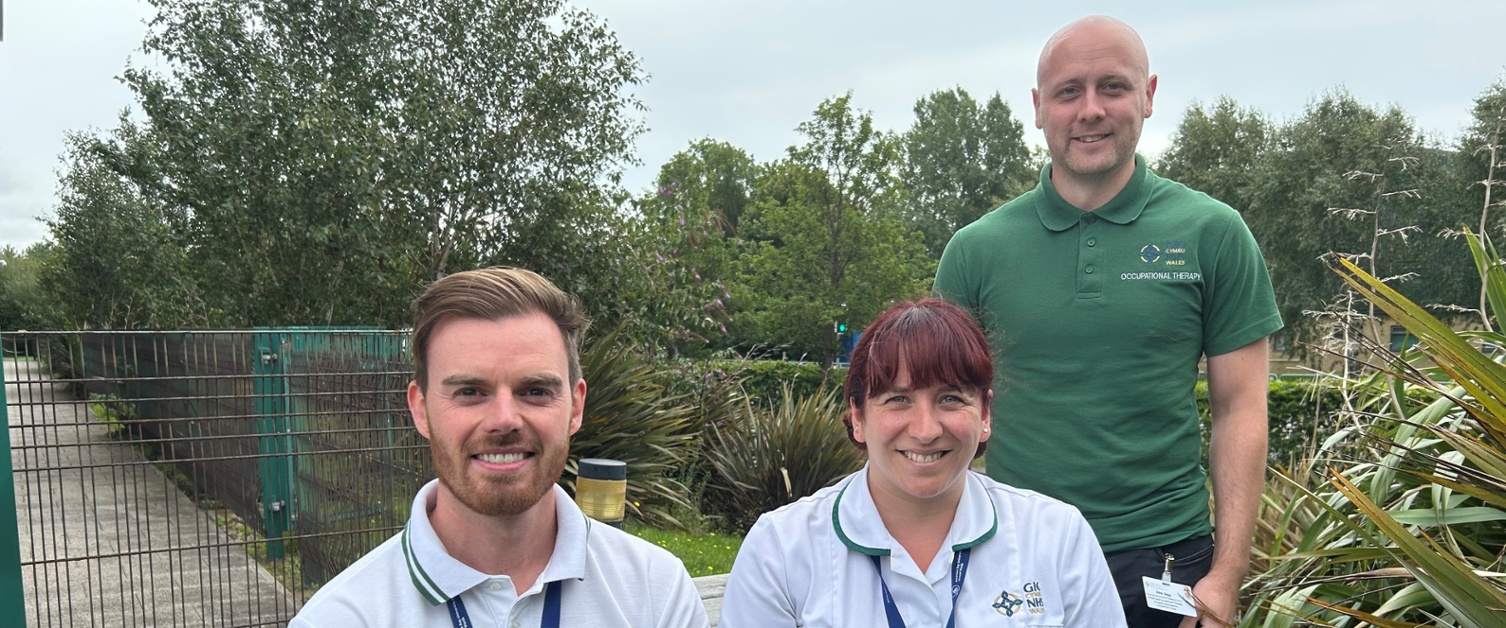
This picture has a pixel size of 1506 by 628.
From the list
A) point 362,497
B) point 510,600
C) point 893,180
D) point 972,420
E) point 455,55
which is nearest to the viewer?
point 510,600

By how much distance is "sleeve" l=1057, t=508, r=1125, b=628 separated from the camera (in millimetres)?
2086

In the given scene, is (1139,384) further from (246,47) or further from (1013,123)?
(1013,123)

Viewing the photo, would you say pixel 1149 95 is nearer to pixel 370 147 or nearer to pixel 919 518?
pixel 919 518

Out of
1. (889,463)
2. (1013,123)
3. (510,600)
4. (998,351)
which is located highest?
(1013,123)

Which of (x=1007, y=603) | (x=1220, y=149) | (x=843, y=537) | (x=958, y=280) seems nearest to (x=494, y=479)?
(x=843, y=537)

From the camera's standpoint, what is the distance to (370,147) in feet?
36.3

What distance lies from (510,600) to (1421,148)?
101 ft

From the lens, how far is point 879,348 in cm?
212

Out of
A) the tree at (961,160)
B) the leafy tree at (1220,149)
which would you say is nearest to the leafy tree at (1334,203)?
the leafy tree at (1220,149)

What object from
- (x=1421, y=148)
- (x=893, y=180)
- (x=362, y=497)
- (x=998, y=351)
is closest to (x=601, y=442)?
(x=362, y=497)

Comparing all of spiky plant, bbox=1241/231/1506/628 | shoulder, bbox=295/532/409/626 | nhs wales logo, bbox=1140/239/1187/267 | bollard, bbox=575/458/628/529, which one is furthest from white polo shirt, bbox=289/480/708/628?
bollard, bbox=575/458/628/529

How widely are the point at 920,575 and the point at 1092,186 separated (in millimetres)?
1024

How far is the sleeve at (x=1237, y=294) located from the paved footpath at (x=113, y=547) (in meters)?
4.51

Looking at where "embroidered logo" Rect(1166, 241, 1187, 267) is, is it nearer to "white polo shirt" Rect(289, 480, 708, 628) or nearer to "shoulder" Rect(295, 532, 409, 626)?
"white polo shirt" Rect(289, 480, 708, 628)
